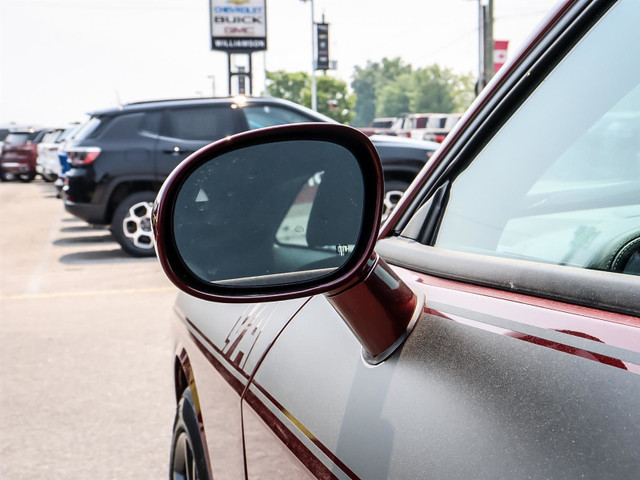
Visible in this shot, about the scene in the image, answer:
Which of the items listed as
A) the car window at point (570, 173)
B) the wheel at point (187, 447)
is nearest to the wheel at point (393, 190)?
the wheel at point (187, 447)

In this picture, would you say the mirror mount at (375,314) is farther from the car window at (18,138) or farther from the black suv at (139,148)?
the car window at (18,138)

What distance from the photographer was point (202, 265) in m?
1.42

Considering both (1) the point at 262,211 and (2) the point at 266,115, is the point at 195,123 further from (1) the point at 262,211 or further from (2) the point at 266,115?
(1) the point at 262,211

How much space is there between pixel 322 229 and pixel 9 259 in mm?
10166

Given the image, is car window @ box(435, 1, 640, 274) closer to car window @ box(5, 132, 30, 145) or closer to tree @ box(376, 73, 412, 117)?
car window @ box(5, 132, 30, 145)

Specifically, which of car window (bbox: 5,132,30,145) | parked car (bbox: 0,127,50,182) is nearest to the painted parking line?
parked car (bbox: 0,127,50,182)

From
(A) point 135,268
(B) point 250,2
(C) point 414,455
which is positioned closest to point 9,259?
(A) point 135,268

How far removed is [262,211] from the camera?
4.89 ft

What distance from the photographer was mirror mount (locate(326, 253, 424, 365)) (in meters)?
1.25

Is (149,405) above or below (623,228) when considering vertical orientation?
below

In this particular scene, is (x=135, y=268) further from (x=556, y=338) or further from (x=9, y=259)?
(x=556, y=338)

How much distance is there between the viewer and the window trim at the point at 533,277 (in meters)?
0.96

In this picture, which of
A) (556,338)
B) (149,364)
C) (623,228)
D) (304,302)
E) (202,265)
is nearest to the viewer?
(556,338)

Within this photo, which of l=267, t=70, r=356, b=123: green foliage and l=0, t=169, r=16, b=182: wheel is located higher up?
l=267, t=70, r=356, b=123: green foliage
